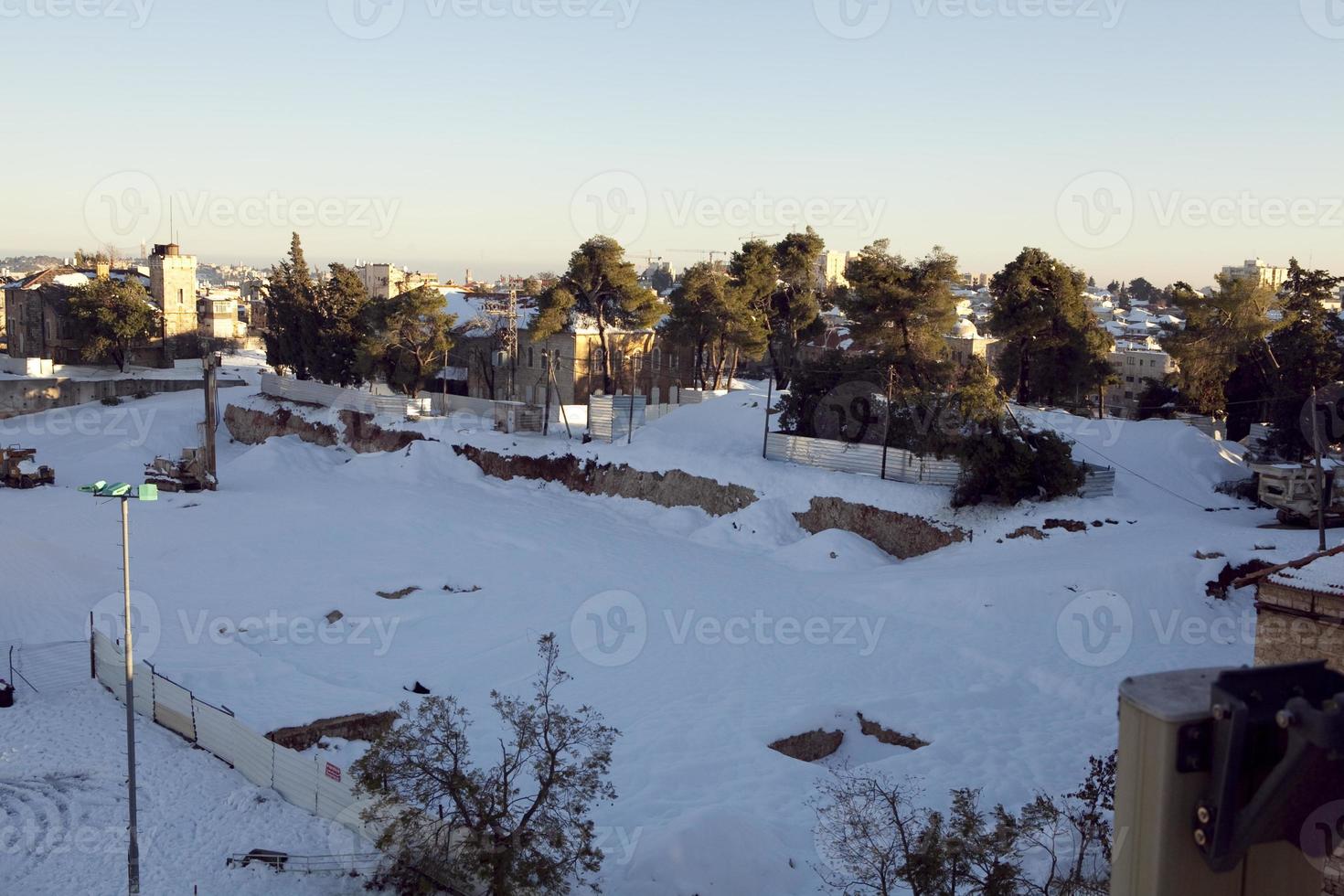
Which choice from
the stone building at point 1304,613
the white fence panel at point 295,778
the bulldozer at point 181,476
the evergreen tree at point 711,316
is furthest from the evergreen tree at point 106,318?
the stone building at point 1304,613

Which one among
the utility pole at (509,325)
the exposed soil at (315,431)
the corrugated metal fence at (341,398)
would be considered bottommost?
the exposed soil at (315,431)

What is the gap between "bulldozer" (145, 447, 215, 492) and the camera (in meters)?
41.9

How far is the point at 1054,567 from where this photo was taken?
2550cm

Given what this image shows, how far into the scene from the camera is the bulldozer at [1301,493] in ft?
86.1

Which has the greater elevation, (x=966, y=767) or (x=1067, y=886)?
(x=1067, y=886)

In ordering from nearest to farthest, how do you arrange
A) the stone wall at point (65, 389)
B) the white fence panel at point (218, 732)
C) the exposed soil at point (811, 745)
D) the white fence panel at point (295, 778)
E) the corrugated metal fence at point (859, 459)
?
1. the white fence panel at point (295, 778)
2. the white fence panel at point (218, 732)
3. the exposed soil at point (811, 745)
4. the corrugated metal fence at point (859, 459)
5. the stone wall at point (65, 389)

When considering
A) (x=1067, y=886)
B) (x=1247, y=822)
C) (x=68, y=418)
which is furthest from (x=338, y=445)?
(x=1247, y=822)

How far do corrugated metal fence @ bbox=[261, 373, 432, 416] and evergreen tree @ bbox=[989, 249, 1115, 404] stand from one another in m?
26.7

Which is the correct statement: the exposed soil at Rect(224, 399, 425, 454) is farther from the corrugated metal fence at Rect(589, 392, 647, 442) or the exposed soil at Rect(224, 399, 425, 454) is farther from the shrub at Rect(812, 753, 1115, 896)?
the shrub at Rect(812, 753, 1115, 896)

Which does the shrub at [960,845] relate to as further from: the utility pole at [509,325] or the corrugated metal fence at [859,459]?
the utility pole at [509,325]

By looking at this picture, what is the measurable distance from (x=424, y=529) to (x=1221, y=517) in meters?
23.7

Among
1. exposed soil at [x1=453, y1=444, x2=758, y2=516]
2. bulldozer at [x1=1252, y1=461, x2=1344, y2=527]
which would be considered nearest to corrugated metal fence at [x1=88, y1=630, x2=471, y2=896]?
exposed soil at [x1=453, y1=444, x2=758, y2=516]

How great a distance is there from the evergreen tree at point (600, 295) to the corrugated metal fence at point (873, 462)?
13130 mm

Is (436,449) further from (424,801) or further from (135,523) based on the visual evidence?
(424,801)
